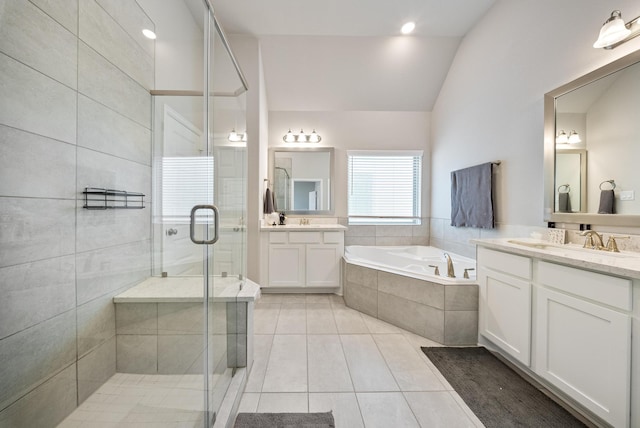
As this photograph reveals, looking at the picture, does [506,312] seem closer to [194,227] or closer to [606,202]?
[606,202]

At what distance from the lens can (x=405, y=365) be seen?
1817 millimetres

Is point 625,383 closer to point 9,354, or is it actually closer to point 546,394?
point 546,394

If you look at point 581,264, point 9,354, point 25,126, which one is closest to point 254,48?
point 25,126

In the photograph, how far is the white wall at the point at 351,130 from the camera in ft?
12.5

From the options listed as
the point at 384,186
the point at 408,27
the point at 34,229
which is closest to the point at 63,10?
the point at 34,229

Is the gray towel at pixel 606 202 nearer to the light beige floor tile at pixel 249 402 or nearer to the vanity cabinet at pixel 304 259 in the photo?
the vanity cabinet at pixel 304 259

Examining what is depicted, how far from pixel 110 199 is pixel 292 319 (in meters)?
1.97

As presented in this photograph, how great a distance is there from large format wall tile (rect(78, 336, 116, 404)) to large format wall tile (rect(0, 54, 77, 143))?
32.2 inches

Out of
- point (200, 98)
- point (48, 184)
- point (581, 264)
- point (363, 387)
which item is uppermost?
point (200, 98)

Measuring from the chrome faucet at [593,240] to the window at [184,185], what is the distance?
2.34 meters

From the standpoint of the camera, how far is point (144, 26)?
1376mm

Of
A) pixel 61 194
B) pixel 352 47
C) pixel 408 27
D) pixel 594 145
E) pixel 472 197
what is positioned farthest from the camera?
pixel 352 47

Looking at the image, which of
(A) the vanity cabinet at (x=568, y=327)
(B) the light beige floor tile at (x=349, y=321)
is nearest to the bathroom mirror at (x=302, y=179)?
(B) the light beige floor tile at (x=349, y=321)

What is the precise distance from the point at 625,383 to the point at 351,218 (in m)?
2.98
